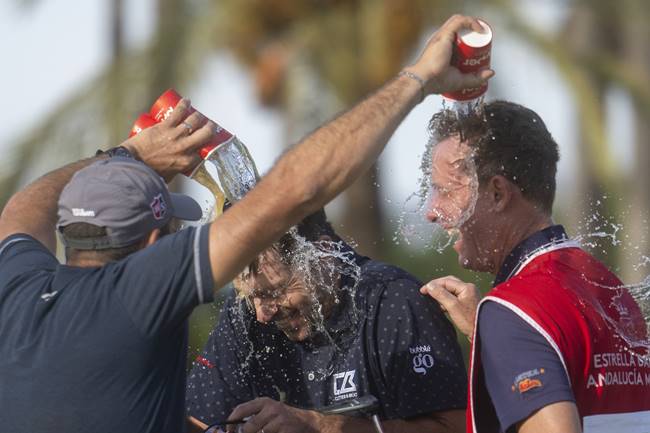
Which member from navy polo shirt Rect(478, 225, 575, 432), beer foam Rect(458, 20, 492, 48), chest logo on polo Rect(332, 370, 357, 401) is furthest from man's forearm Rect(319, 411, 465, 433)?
beer foam Rect(458, 20, 492, 48)

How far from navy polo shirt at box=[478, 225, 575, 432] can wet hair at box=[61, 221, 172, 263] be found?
1115 mm

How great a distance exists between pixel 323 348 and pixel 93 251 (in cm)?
122

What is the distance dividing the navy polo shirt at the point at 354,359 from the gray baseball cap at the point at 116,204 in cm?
106

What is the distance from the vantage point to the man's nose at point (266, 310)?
16.2 feet

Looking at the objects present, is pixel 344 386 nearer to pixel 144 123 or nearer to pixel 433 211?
pixel 433 211

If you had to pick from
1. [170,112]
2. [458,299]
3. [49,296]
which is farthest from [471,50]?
[49,296]

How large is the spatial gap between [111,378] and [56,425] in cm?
22

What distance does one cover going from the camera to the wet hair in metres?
3.98

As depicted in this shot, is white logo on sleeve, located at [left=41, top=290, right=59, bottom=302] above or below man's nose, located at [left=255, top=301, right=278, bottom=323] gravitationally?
above

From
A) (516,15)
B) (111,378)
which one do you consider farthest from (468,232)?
(516,15)

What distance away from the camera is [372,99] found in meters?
3.96

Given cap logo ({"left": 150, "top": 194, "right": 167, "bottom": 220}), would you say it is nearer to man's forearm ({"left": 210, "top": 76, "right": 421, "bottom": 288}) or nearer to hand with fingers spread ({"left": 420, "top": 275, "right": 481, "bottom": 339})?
Answer: man's forearm ({"left": 210, "top": 76, "right": 421, "bottom": 288})

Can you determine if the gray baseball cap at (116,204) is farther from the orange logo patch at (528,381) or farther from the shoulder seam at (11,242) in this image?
the orange logo patch at (528,381)

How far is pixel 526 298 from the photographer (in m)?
3.99
